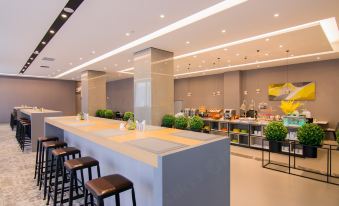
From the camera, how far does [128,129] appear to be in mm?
2582

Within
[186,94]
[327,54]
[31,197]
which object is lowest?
[31,197]

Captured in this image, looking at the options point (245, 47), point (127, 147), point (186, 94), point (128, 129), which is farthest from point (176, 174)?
point (186, 94)

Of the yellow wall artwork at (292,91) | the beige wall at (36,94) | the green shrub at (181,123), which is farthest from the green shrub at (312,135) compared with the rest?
the beige wall at (36,94)

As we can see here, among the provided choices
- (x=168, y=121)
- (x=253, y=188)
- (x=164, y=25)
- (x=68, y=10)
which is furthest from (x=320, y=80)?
(x=68, y=10)

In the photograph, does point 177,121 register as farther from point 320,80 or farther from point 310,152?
point 320,80

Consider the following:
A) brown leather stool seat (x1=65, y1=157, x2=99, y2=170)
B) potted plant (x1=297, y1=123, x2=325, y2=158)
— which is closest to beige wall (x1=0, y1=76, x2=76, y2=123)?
brown leather stool seat (x1=65, y1=157, x2=99, y2=170)

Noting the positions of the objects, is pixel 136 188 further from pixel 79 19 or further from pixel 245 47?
pixel 245 47

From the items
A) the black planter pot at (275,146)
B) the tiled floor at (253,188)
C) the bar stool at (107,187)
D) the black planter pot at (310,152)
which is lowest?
the tiled floor at (253,188)

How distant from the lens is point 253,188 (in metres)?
3.21

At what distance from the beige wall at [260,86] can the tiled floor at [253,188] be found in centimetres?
500

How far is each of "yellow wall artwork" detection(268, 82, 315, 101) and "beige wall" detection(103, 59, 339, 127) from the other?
17 centimetres

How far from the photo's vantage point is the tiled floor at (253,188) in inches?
109

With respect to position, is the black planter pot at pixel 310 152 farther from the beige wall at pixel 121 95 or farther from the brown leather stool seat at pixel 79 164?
the beige wall at pixel 121 95

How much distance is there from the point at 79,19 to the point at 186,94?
9199mm
